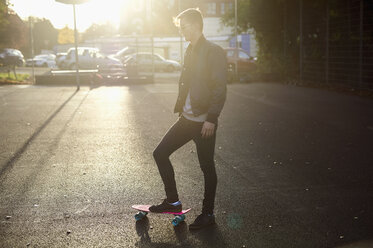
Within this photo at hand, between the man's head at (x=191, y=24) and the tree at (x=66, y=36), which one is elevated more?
the tree at (x=66, y=36)

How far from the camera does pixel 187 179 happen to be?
692 centimetres

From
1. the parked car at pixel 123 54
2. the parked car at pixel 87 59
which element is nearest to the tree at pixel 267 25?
the parked car at pixel 87 59

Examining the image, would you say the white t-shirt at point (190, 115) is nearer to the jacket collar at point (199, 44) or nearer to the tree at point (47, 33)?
the jacket collar at point (199, 44)

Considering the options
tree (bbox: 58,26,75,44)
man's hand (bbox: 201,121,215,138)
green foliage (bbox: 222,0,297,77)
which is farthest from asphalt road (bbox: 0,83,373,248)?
tree (bbox: 58,26,75,44)

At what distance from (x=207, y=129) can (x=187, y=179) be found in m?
2.05

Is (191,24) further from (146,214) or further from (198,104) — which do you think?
(146,214)

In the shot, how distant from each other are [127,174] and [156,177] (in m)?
0.42

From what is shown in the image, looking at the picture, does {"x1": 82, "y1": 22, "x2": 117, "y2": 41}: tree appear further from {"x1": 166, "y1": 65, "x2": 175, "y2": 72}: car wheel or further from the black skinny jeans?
the black skinny jeans

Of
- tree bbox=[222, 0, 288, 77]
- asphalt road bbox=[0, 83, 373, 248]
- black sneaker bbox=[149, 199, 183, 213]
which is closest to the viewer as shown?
asphalt road bbox=[0, 83, 373, 248]

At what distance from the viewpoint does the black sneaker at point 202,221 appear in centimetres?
503

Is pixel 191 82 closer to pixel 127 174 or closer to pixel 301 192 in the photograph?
pixel 301 192

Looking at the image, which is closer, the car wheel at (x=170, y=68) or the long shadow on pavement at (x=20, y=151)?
the long shadow on pavement at (x=20, y=151)

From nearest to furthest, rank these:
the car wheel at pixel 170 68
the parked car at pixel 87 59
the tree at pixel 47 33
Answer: the parked car at pixel 87 59, the car wheel at pixel 170 68, the tree at pixel 47 33

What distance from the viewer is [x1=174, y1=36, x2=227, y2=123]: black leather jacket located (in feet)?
16.3
